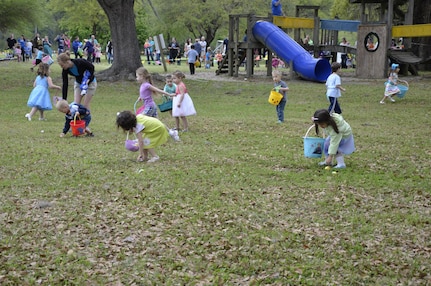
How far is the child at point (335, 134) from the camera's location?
8109 millimetres

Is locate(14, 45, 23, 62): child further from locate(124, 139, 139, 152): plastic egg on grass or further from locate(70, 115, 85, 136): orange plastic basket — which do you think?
locate(124, 139, 139, 152): plastic egg on grass

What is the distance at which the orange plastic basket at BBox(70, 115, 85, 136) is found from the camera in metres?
11.3

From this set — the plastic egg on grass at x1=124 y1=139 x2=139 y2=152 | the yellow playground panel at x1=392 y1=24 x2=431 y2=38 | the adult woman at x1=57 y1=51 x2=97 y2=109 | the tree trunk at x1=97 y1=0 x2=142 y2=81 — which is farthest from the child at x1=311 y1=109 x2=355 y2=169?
the yellow playground panel at x1=392 y1=24 x2=431 y2=38

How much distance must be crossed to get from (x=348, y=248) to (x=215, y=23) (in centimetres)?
4586

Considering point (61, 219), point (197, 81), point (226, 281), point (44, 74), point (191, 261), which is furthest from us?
point (197, 81)

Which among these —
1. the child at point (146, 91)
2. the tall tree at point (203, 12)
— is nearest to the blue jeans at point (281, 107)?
the child at point (146, 91)

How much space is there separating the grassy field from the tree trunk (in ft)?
36.0

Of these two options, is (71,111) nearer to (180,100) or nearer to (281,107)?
(180,100)

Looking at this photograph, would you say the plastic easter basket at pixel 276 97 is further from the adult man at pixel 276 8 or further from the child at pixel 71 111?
the adult man at pixel 276 8

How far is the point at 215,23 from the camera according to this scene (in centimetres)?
5003

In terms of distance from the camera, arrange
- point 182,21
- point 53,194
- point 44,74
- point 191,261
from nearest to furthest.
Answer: point 191,261 → point 53,194 → point 44,74 → point 182,21

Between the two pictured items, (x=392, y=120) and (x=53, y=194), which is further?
(x=392, y=120)

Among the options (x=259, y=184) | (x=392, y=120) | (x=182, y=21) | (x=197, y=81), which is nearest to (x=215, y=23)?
(x=182, y=21)

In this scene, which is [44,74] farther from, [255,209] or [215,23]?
[215,23]
